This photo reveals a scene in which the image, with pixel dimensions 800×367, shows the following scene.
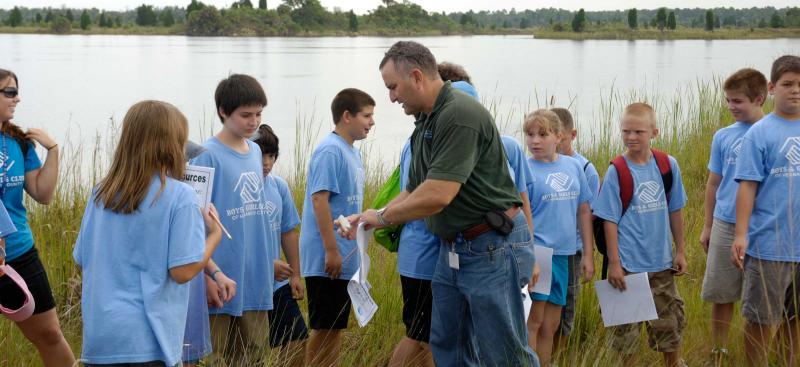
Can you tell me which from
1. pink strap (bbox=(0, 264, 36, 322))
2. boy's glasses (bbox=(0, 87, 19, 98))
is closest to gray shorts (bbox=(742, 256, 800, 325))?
pink strap (bbox=(0, 264, 36, 322))

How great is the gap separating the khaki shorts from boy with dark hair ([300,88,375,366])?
138cm

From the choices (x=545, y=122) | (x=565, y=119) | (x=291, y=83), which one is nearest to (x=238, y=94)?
(x=545, y=122)

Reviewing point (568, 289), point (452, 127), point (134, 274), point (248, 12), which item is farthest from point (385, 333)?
point (248, 12)

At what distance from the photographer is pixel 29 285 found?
13.3 feet

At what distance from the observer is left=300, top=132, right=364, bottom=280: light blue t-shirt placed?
14.5 ft

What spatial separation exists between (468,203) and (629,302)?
4.41 ft

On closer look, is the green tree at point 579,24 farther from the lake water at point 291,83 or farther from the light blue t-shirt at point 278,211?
the light blue t-shirt at point 278,211

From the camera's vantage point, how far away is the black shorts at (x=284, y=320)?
4.37 meters

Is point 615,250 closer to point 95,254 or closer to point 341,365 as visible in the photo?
point 341,365

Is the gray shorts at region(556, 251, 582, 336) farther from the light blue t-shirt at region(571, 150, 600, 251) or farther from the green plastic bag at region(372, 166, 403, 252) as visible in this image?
the green plastic bag at region(372, 166, 403, 252)

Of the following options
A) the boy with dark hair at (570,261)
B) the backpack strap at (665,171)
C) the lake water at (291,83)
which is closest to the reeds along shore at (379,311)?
the boy with dark hair at (570,261)

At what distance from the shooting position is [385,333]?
4914mm

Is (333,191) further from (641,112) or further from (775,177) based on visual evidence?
(775,177)

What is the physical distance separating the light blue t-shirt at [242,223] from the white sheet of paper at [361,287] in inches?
19.7
